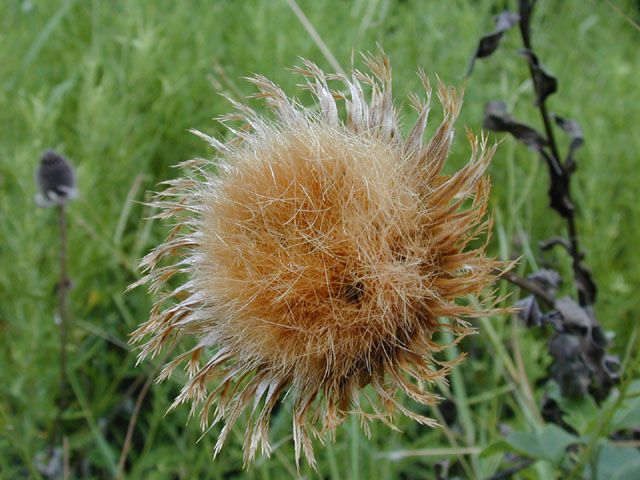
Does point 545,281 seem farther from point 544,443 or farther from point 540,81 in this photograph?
point 540,81

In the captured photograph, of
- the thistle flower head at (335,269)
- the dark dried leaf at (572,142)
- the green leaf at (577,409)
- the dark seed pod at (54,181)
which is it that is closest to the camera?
the thistle flower head at (335,269)

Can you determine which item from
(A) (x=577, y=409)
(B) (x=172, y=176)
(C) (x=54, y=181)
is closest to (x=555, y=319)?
(A) (x=577, y=409)

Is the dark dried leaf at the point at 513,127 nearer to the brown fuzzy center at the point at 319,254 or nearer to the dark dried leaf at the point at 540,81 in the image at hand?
the dark dried leaf at the point at 540,81

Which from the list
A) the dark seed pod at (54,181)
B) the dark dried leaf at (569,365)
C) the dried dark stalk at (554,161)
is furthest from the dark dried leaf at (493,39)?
the dark seed pod at (54,181)

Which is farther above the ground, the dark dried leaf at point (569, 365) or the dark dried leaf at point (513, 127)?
the dark dried leaf at point (513, 127)

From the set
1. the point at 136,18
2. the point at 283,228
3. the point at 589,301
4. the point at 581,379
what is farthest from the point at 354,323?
the point at 136,18
